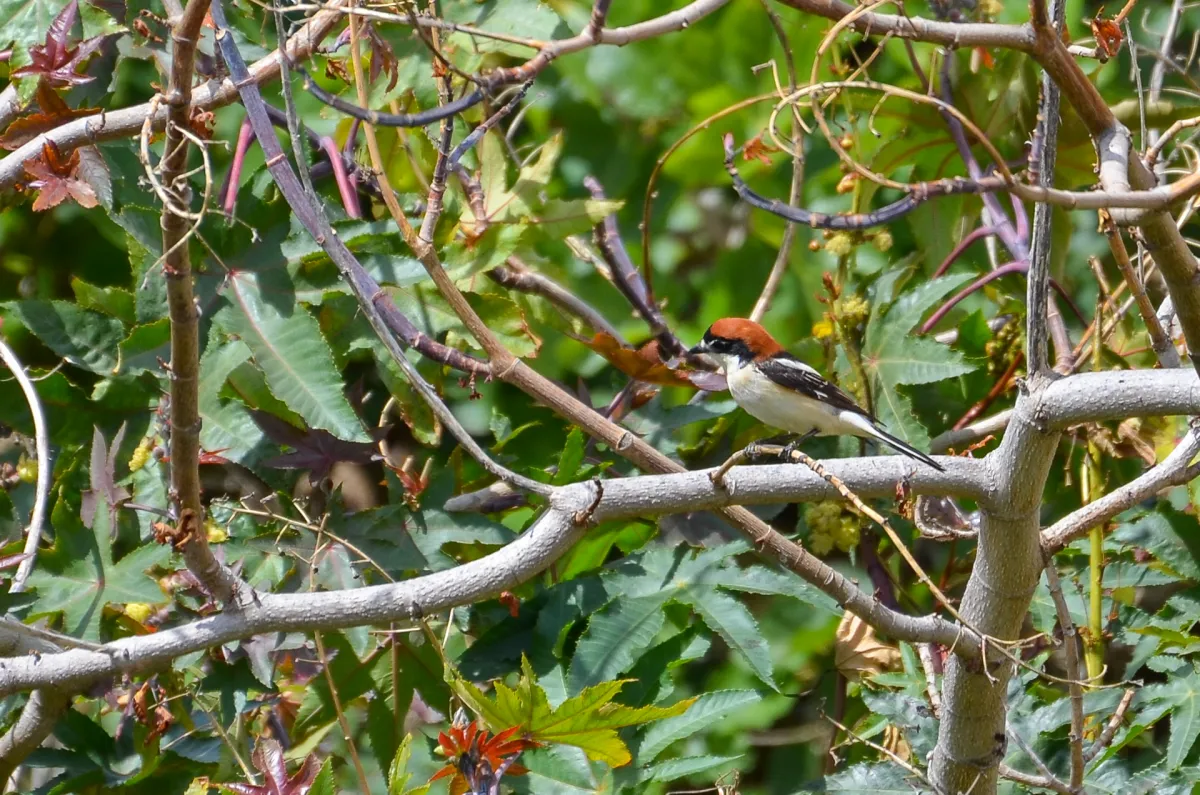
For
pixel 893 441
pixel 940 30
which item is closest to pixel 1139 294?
pixel 940 30

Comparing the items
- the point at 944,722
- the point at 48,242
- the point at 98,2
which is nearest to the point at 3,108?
the point at 98,2

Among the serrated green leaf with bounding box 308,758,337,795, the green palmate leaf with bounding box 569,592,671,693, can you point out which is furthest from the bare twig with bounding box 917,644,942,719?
the serrated green leaf with bounding box 308,758,337,795

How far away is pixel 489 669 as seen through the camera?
300cm

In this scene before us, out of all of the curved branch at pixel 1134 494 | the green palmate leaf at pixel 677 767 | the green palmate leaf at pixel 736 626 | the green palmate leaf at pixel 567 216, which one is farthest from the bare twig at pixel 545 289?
the curved branch at pixel 1134 494

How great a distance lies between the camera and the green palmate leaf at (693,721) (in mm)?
2699

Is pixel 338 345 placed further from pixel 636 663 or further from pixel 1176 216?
pixel 1176 216

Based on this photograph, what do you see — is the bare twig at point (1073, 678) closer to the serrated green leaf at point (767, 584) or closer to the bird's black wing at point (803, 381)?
the serrated green leaf at point (767, 584)

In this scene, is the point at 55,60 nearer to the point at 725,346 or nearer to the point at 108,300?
the point at 108,300

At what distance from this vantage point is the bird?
131 inches

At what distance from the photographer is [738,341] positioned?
359 cm

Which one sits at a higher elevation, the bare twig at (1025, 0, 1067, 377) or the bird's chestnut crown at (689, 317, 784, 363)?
the bare twig at (1025, 0, 1067, 377)

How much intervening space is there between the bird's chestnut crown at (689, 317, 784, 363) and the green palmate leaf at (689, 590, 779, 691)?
0.86 meters

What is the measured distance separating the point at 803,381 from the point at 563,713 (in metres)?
1.57

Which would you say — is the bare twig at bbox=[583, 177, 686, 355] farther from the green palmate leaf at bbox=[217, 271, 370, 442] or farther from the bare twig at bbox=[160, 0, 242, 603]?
the bare twig at bbox=[160, 0, 242, 603]
